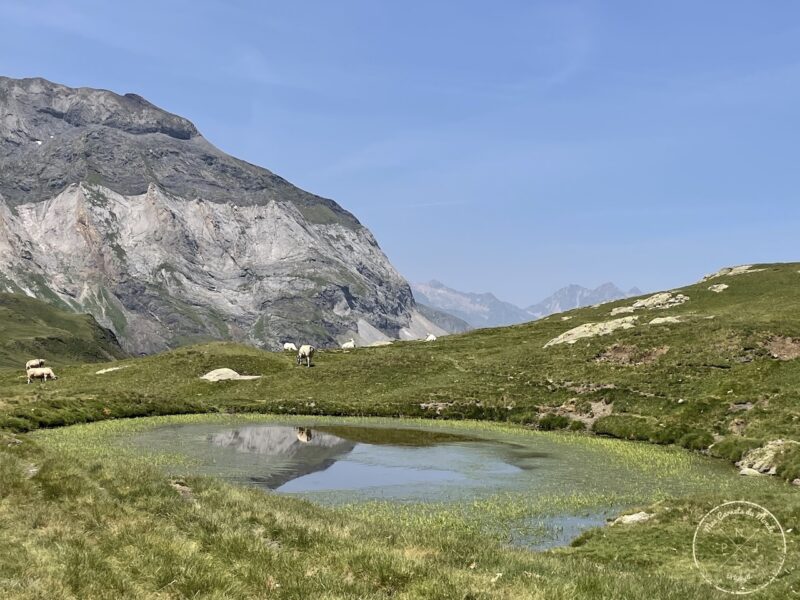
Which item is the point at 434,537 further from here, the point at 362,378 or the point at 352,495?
the point at 362,378

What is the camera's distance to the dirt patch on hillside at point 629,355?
6956cm

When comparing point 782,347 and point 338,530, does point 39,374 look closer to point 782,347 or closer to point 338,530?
point 338,530

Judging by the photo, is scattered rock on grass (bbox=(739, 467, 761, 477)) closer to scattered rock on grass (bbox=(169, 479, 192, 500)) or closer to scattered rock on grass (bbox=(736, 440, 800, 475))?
scattered rock on grass (bbox=(736, 440, 800, 475))

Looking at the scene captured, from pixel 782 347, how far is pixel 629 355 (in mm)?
14917

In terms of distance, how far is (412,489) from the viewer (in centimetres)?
3012

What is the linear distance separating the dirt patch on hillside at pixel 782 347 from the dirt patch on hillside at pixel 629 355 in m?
9.99

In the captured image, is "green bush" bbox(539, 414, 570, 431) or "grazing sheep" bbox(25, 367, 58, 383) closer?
"green bush" bbox(539, 414, 570, 431)

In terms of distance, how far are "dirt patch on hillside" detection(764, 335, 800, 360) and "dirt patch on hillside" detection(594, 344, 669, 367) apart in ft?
32.8

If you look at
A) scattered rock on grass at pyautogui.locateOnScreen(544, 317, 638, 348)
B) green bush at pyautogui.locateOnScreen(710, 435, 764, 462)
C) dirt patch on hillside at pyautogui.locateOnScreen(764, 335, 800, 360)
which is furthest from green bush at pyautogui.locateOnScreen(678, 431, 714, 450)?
scattered rock on grass at pyautogui.locateOnScreen(544, 317, 638, 348)

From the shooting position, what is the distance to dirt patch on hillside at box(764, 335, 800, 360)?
63406 millimetres

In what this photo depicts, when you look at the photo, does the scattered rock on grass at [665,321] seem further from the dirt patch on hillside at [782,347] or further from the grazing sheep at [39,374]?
the grazing sheep at [39,374]

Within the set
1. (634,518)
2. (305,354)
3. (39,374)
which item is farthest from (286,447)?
(39,374)

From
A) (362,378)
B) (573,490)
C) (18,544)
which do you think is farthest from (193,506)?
(362,378)

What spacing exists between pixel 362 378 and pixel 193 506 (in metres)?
61.0
